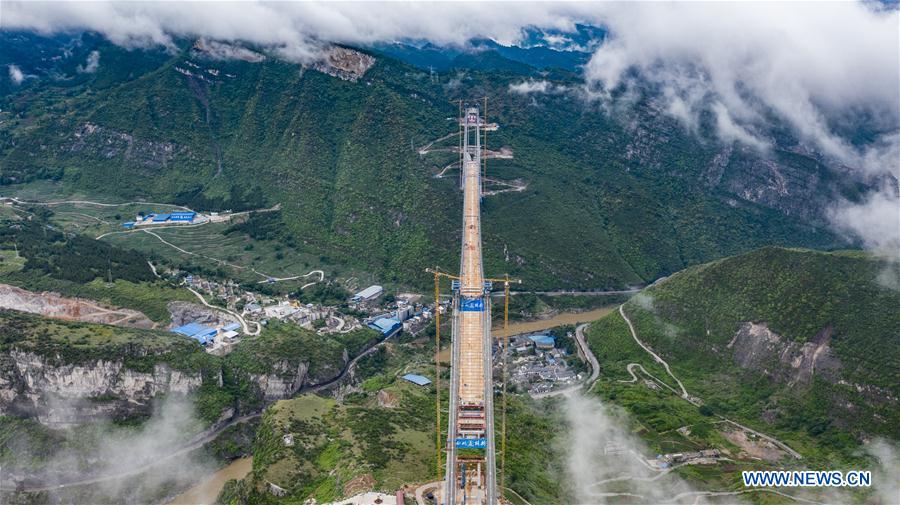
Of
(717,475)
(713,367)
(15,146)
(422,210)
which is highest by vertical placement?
(15,146)

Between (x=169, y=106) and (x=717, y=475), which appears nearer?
(x=717, y=475)

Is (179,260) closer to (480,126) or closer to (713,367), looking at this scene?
(480,126)

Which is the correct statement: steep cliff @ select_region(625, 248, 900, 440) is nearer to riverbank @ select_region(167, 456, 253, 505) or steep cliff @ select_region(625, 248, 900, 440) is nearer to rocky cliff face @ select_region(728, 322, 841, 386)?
rocky cliff face @ select_region(728, 322, 841, 386)

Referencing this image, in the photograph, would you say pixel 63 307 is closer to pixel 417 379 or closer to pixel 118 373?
pixel 118 373

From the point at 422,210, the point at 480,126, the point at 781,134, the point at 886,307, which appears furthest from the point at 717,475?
the point at 781,134

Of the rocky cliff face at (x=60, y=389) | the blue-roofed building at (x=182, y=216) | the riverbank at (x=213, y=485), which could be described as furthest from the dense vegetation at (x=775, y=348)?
the blue-roofed building at (x=182, y=216)

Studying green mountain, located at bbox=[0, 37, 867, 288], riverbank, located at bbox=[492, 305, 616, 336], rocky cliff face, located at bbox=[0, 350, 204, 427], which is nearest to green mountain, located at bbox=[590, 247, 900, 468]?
riverbank, located at bbox=[492, 305, 616, 336]

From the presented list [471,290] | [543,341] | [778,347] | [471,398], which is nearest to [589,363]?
[543,341]
